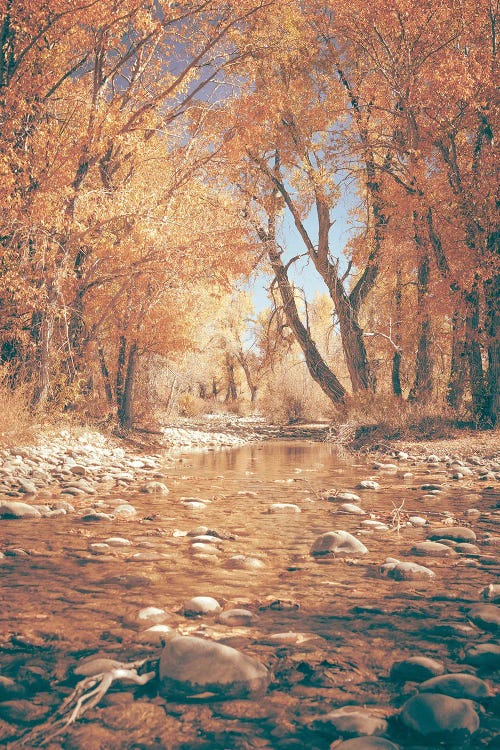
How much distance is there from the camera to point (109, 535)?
4.35 m

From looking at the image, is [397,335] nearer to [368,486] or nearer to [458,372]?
[458,372]

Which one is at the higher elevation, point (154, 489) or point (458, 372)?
point (458, 372)

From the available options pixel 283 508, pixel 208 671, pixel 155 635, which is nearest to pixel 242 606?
pixel 155 635

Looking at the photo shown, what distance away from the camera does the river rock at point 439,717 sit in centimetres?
166

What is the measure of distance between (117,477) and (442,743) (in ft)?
21.5

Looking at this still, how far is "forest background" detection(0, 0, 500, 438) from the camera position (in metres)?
11.2

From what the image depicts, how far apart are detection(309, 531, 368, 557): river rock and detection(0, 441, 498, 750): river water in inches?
2.9

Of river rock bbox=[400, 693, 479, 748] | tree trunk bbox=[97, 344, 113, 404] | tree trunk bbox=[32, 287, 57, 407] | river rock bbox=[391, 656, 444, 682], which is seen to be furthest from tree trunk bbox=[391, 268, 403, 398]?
river rock bbox=[400, 693, 479, 748]

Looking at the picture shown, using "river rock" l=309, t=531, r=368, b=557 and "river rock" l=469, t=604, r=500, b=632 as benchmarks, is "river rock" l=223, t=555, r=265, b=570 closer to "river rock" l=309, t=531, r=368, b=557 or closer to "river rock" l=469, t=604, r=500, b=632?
"river rock" l=309, t=531, r=368, b=557

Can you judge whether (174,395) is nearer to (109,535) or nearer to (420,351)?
(420,351)

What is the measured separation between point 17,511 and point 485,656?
150 inches

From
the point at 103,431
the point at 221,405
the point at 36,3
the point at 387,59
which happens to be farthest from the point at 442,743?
the point at 221,405

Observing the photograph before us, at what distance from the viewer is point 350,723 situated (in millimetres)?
1716

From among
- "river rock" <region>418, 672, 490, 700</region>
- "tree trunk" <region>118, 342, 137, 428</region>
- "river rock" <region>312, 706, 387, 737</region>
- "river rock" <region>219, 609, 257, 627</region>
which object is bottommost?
"river rock" <region>219, 609, 257, 627</region>
